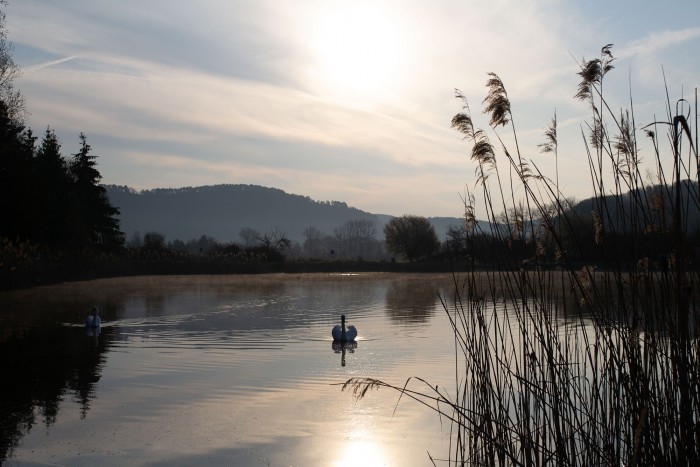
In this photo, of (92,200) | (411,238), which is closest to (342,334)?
(92,200)

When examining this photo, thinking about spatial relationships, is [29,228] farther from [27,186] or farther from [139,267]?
[139,267]

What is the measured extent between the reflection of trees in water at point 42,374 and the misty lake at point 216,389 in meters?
0.02

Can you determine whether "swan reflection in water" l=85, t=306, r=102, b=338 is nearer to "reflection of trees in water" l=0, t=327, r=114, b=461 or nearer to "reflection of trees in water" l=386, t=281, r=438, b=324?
"reflection of trees in water" l=0, t=327, r=114, b=461

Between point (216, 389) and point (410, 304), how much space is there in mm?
12784

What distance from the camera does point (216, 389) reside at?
8.79 m

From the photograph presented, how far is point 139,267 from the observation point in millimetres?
40938

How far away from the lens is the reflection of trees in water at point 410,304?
17.3 meters

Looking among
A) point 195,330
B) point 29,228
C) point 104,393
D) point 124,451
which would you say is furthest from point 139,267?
point 124,451

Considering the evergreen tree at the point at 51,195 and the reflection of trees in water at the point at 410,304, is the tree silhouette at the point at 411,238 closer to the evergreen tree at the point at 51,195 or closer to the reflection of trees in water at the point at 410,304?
the evergreen tree at the point at 51,195

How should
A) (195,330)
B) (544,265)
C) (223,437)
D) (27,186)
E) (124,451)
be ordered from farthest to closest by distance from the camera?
(27,186), (195,330), (223,437), (124,451), (544,265)

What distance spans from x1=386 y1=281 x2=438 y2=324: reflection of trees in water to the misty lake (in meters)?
0.17

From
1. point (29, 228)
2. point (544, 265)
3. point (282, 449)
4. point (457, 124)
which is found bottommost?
point (282, 449)

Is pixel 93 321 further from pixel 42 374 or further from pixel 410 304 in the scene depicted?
pixel 410 304

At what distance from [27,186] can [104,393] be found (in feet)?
70.0
